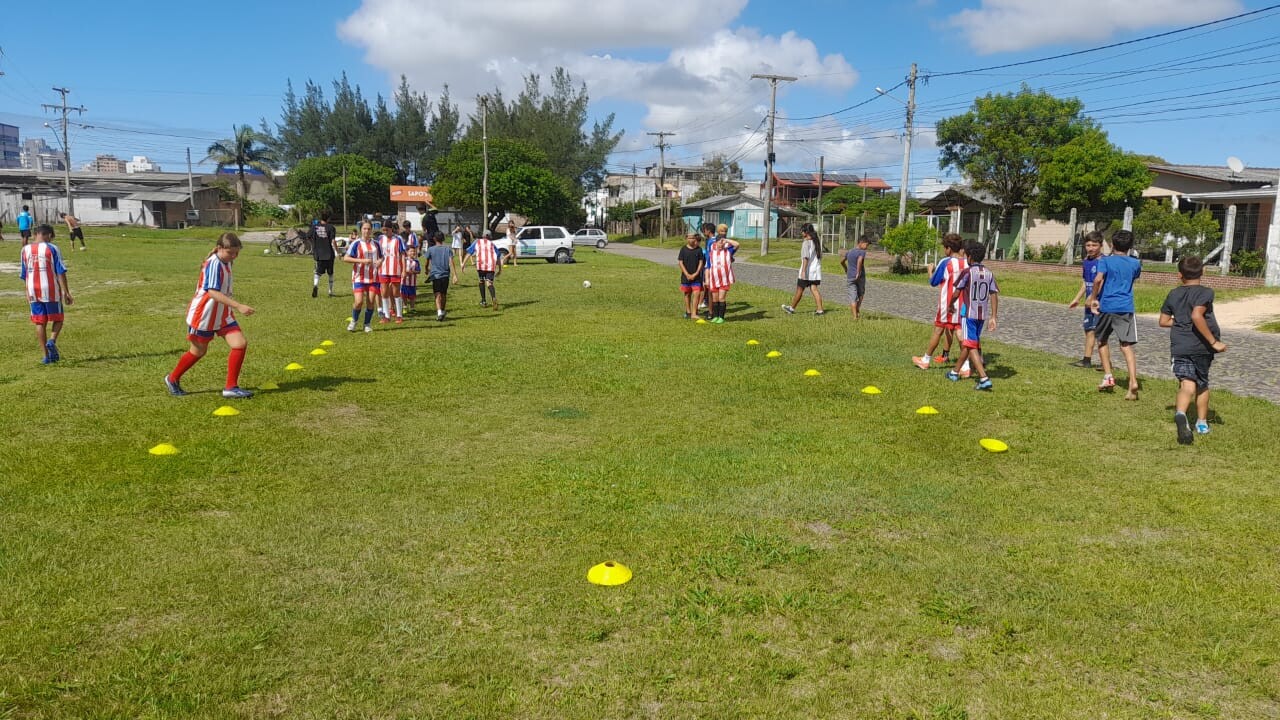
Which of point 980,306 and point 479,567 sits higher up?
point 980,306

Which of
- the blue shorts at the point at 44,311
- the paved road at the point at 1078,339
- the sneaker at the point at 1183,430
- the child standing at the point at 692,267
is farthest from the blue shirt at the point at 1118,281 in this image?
the blue shorts at the point at 44,311

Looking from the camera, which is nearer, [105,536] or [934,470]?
[105,536]

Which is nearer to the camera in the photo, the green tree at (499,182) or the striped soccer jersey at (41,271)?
the striped soccer jersey at (41,271)

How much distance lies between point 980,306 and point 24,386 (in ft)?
32.0

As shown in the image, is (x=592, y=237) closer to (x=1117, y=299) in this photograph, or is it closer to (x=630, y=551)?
(x=1117, y=299)

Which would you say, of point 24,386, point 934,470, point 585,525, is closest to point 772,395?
point 934,470

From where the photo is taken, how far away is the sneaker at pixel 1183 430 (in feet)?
23.0

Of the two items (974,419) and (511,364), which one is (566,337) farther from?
(974,419)

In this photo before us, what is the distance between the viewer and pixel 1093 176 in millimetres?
33656

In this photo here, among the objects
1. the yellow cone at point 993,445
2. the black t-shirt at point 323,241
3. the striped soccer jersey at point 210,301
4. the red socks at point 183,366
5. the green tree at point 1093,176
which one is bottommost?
the yellow cone at point 993,445

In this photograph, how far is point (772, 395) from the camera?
29.2 feet

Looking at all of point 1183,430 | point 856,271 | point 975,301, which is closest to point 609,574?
point 1183,430

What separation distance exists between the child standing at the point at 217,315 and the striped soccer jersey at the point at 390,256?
540 centimetres

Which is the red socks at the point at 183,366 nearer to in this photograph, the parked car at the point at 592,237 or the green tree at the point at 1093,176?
the green tree at the point at 1093,176
